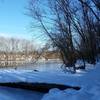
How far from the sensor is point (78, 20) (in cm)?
2036

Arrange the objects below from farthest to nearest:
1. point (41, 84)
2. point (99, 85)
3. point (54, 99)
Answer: point (41, 84) < point (99, 85) < point (54, 99)

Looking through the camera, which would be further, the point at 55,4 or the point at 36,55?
the point at 36,55

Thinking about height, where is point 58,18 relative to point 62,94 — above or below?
above

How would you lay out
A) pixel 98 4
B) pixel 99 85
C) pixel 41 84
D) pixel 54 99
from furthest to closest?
pixel 98 4 → pixel 41 84 → pixel 99 85 → pixel 54 99

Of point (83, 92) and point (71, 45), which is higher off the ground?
point (71, 45)

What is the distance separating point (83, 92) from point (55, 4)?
41.4ft

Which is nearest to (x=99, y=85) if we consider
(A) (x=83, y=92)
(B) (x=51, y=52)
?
(A) (x=83, y=92)

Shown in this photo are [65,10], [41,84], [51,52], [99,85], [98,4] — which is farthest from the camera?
[51,52]

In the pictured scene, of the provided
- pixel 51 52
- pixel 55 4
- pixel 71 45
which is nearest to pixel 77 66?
pixel 71 45

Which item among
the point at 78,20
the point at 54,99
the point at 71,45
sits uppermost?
the point at 78,20

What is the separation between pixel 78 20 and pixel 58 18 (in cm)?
158

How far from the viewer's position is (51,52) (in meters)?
23.3

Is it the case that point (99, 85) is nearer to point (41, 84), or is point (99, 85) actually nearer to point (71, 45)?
point (41, 84)

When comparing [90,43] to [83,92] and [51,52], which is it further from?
[83,92]
